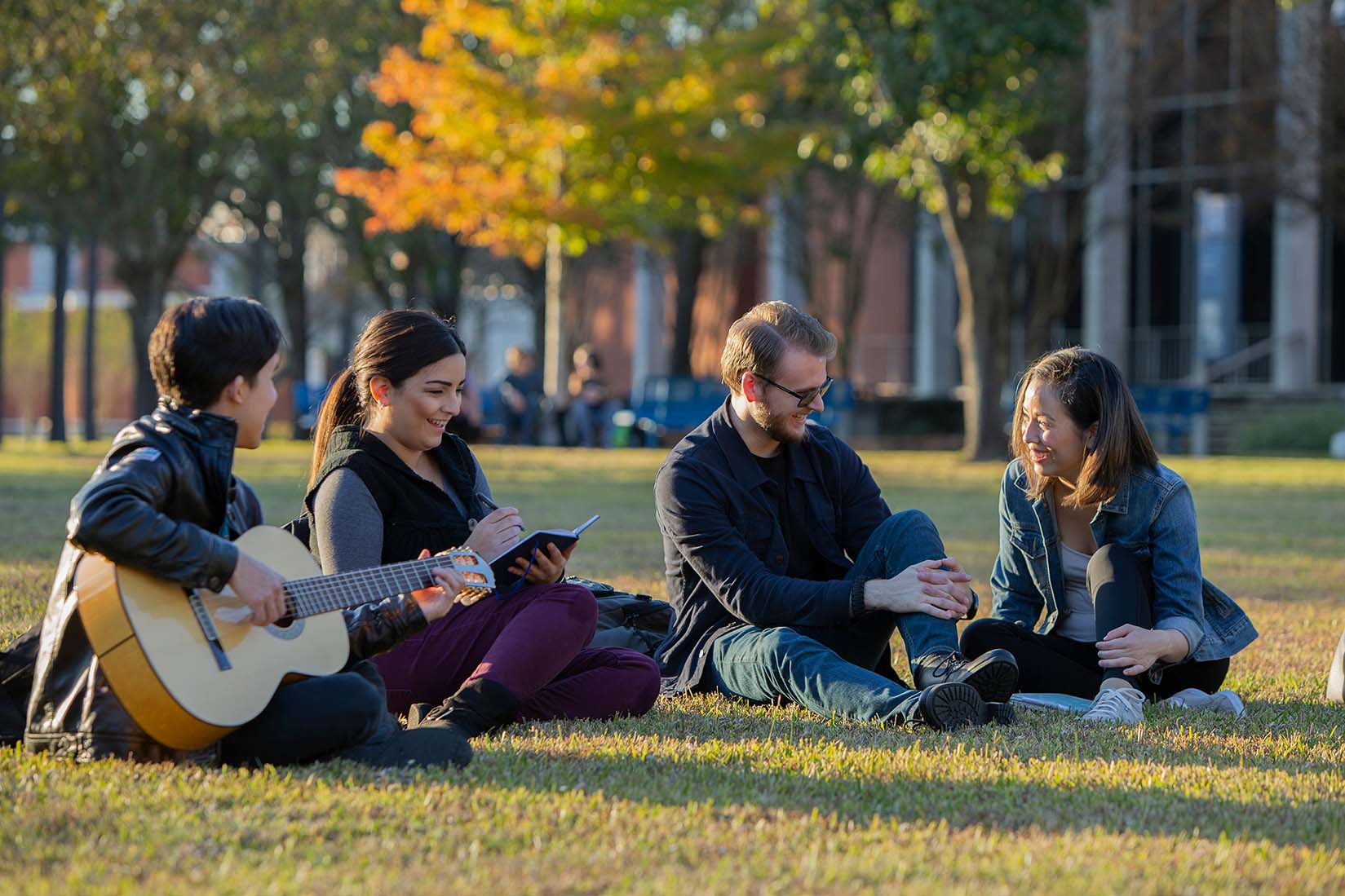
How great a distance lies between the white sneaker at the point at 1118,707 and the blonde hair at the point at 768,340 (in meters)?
1.33

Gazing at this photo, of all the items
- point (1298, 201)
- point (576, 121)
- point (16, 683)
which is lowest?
point (16, 683)

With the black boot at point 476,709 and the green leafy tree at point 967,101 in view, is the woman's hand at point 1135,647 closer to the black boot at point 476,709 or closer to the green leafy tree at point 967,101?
the black boot at point 476,709

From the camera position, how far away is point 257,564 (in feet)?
13.1

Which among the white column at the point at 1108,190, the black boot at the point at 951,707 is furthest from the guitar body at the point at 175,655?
the white column at the point at 1108,190

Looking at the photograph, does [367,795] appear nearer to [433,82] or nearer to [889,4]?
[889,4]

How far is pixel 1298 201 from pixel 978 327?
321 inches

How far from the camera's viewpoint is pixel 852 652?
5.45 m

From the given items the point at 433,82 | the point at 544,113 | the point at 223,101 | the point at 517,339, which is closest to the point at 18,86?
the point at 223,101

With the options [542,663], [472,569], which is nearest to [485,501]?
[542,663]

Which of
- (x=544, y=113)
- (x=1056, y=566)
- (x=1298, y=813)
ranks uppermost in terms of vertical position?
(x=544, y=113)

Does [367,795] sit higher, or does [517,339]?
[517,339]

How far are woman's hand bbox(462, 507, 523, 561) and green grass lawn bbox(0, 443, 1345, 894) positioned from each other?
52 centimetres

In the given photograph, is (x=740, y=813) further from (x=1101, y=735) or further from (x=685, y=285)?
(x=685, y=285)

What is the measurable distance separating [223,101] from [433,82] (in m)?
2.92
